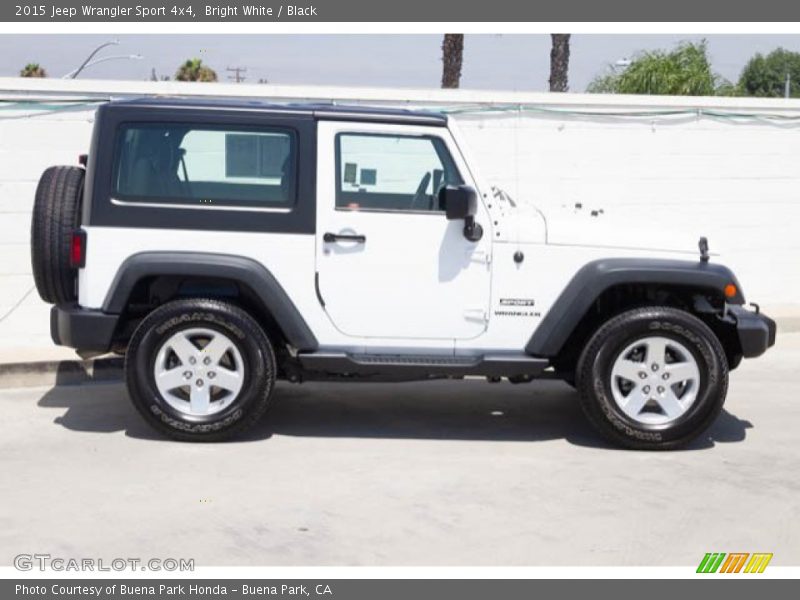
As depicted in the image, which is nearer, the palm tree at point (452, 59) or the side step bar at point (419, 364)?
the side step bar at point (419, 364)

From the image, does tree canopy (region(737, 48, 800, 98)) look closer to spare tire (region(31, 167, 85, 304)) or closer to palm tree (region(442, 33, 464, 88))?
palm tree (region(442, 33, 464, 88))

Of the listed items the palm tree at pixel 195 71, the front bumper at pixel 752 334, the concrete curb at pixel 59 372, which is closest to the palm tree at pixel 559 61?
the concrete curb at pixel 59 372

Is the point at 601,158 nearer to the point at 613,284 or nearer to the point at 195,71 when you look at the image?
the point at 613,284

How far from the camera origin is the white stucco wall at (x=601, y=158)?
403 inches

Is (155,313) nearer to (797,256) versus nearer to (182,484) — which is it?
(182,484)

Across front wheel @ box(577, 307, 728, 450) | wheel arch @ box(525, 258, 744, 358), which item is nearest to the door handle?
wheel arch @ box(525, 258, 744, 358)

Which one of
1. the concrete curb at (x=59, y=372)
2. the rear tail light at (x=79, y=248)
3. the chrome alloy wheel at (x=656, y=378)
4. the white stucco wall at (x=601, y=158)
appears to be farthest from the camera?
the white stucco wall at (x=601, y=158)

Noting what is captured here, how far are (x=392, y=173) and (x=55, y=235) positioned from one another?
6.79 feet

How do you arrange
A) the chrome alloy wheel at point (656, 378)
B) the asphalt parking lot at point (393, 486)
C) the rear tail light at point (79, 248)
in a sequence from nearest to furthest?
1. the asphalt parking lot at point (393, 486)
2. the rear tail light at point (79, 248)
3. the chrome alloy wheel at point (656, 378)

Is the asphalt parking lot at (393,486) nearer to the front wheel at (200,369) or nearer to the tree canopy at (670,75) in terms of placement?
the front wheel at (200,369)

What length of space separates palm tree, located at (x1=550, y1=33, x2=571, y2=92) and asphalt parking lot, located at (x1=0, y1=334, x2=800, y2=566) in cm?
1203

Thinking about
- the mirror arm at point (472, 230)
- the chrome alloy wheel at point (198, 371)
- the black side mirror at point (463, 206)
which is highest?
the black side mirror at point (463, 206)

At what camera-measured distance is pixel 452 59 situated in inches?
760

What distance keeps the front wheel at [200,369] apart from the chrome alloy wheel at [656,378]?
6.96ft
